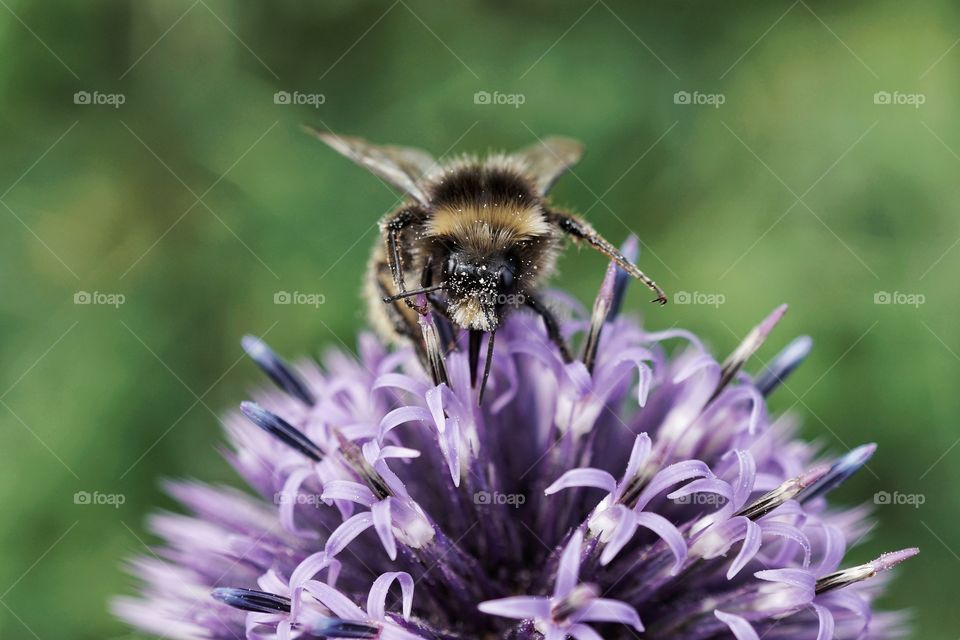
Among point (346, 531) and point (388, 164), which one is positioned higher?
point (388, 164)

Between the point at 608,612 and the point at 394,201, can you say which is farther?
the point at 394,201

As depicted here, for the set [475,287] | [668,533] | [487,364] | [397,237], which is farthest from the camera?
[397,237]

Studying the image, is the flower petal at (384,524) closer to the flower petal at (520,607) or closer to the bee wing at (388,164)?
the flower petal at (520,607)

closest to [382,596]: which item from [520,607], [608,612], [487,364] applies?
[520,607]

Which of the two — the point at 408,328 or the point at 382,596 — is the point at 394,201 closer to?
the point at 408,328

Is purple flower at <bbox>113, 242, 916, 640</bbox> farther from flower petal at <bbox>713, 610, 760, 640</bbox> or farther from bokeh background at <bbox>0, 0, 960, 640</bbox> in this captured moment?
bokeh background at <bbox>0, 0, 960, 640</bbox>
